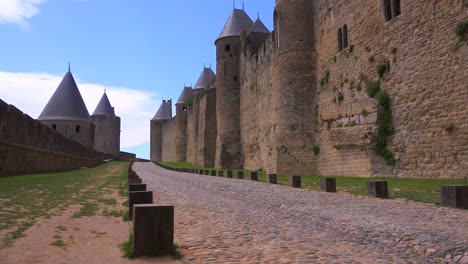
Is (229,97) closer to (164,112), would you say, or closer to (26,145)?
(26,145)

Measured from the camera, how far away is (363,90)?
17.2 m

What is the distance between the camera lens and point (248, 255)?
3896mm

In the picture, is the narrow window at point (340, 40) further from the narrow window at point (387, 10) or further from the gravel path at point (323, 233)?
the gravel path at point (323, 233)

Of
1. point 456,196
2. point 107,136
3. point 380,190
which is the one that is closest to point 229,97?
point 380,190

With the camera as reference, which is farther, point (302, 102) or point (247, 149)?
point (247, 149)

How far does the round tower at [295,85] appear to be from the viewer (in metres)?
21.0

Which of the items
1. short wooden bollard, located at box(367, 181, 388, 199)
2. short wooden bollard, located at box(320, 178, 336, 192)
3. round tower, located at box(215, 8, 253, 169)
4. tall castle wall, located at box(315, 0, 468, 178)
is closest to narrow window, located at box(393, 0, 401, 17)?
tall castle wall, located at box(315, 0, 468, 178)

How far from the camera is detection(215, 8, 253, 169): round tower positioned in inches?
1393

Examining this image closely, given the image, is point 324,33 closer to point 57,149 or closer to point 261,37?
point 261,37

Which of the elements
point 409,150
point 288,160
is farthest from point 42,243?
point 288,160

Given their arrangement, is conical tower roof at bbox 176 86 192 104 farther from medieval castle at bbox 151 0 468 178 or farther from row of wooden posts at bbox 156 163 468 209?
row of wooden posts at bbox 156 163 468 209

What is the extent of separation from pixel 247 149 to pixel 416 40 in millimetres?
19730

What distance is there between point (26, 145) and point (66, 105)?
104ft

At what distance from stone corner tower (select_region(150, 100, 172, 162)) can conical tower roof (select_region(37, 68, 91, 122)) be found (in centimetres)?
2972
